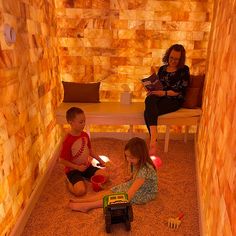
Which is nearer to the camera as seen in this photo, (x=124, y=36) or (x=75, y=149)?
(x=75, y=149)

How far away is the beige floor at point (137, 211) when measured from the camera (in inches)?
77.4

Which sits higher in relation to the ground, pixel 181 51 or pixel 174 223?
pixel 181 51

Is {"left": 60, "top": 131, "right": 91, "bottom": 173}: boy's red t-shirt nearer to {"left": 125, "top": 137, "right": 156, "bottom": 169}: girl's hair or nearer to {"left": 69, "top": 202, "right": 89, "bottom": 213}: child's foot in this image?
{"left": 69, "top": 202, "right": 89, "bottom": 213}: child's foot

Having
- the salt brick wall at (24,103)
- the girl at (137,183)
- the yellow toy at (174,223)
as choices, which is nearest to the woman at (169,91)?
the girl at (137,183)

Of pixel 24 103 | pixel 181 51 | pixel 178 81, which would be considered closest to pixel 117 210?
pixel 24 103

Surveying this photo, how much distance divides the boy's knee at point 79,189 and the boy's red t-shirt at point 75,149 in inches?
7.4

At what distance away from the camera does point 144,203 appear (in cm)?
226

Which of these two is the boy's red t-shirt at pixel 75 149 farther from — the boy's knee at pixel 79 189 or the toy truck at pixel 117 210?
the toy truck at pixel 117 210

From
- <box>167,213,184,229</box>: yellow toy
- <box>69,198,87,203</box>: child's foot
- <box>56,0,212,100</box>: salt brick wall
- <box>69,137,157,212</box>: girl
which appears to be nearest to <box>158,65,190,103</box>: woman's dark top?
<box>56,0,212,100</box>: salt brick wall

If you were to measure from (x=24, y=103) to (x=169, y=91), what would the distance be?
1.70m

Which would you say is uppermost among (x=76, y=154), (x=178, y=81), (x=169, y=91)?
(x=178, y=81)

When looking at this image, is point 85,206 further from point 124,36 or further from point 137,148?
A: point 124,36

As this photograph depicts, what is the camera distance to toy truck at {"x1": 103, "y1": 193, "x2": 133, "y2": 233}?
188 cm

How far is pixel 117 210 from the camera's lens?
191 centimetres
